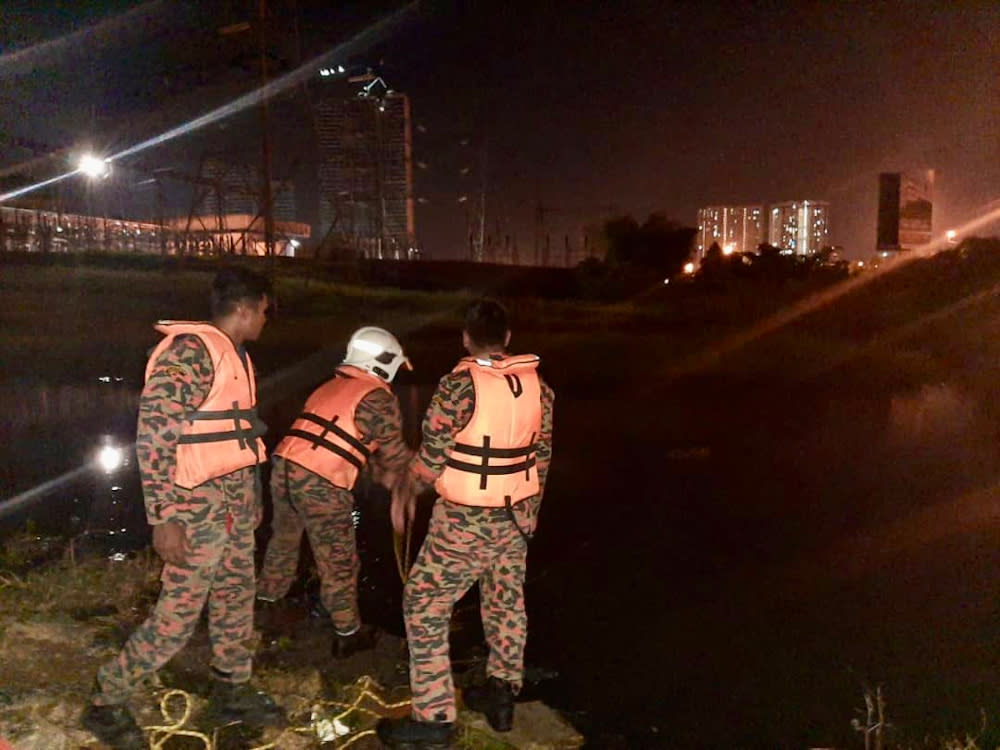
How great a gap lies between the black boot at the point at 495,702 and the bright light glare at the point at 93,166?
2139 centimetres

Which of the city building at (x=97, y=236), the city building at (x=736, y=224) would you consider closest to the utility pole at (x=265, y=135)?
the city building at (x=97, y=236)

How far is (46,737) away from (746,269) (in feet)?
120

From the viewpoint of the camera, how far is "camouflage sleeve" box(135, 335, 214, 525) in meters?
2.92

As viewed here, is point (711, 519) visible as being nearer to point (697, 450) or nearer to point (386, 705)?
point (697, 450)

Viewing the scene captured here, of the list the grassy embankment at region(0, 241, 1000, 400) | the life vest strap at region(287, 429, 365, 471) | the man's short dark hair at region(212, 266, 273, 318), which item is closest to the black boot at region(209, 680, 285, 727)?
the life vest strap at region(287, 429, 365, 471)

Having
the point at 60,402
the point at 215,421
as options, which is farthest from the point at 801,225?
the point at 215,421

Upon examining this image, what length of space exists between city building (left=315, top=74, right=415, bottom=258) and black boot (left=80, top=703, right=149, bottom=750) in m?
34.5

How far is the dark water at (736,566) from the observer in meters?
4.25

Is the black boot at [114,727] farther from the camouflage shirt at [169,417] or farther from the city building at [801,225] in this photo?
the city building at [801,225]

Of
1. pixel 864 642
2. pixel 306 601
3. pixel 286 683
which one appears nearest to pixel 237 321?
pixel 286 683

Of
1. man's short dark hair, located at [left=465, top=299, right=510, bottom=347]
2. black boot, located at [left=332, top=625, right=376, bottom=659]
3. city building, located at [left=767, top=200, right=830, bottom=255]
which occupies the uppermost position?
city building, located at [left=767, top=200, right=830, bottom=255]

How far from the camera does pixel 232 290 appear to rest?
3270mm

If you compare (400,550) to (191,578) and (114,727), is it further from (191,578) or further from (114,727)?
A: (114,727)

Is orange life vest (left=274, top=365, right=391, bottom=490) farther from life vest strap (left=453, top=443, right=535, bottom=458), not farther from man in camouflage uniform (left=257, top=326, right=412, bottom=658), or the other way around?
life vest strap (left=453, top=443, right=535, bottom=458)
